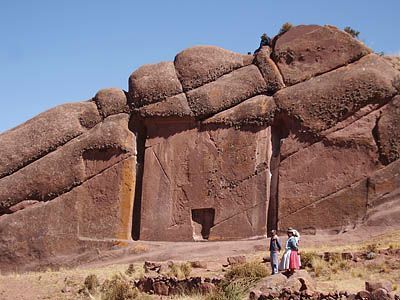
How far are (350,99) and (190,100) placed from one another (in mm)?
6773

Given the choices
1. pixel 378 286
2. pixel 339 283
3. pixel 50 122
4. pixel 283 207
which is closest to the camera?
pixel 378 286

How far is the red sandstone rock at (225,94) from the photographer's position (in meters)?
30.2

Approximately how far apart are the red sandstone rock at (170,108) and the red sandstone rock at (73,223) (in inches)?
88.9

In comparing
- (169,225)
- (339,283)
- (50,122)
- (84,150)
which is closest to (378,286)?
(339,283)

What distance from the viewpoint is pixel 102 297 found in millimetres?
19172

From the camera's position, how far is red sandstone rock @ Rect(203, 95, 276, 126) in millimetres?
29297

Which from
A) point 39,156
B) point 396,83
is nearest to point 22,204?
point 39,156

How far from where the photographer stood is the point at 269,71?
1196 inches

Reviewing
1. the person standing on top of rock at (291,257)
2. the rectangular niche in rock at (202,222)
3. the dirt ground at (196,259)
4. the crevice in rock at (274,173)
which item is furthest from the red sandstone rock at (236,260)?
the rectangular niche in rock at (202,222)

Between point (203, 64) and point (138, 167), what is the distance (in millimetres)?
5351

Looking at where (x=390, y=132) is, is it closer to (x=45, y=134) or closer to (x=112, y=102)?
(x=112, y=102)

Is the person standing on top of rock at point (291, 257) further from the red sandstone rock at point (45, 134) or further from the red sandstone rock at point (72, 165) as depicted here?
the red sandstone rock at point (45, 134)

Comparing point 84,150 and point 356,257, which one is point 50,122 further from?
point 356,257

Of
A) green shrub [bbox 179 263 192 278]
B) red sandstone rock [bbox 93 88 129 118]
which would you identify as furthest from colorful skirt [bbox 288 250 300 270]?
red sandstone rock [bbox 93 88 129 118]
